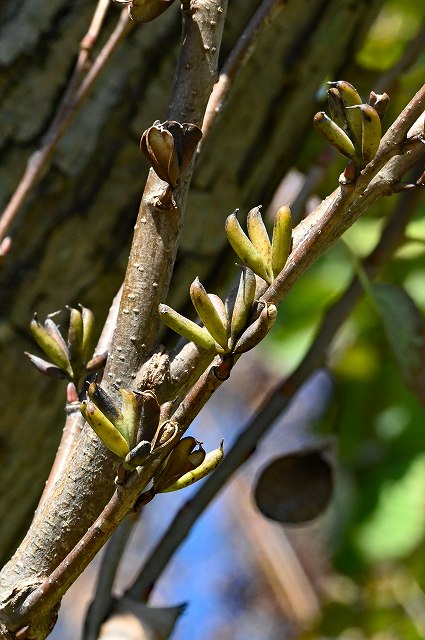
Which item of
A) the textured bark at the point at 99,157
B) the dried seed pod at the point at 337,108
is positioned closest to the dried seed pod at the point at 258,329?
the dried seed pod at the point at 337,108

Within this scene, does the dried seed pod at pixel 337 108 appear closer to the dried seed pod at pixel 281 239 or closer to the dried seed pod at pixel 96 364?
the dried seed pod at pixel 281 239

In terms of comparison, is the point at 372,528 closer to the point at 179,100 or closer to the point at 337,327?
the point at 337,327

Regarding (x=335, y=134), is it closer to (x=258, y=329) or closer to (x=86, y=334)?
(x=258, y=329)

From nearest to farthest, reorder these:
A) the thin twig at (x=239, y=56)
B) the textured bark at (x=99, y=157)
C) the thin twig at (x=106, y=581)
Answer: the thin twig at (x=239, y=56)
the thin twig at (x=106, y=581)
the textured bark at (x=99, y=157)

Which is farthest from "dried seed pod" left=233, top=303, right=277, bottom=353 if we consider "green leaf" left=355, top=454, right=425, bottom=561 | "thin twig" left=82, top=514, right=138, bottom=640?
"green leaf" left=355, top=454, right=425, bottom=561

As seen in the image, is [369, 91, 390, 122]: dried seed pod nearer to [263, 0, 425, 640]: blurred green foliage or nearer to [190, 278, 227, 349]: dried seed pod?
[190, 278, 227, 349]: dried seed pod

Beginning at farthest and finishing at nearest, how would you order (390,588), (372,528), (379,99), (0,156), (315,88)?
(390,588), (372,528), (315,88), (0,156), (379,99)

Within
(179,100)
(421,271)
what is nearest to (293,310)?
(421,271)
